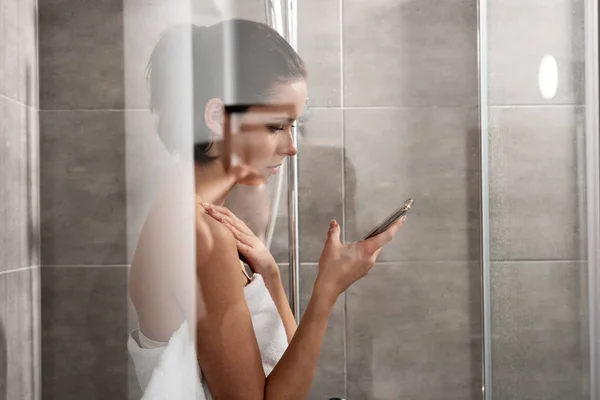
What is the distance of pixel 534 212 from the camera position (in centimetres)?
104

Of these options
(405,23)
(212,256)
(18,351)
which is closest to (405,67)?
(405,23)

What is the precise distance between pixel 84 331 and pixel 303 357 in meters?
0.32

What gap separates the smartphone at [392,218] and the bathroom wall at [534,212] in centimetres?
15

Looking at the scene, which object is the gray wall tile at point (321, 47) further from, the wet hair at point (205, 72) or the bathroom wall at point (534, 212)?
the bathroom wall at point (534, 212)

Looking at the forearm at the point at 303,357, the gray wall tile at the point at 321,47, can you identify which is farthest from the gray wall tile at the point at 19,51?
the forearm at the point at 303,357

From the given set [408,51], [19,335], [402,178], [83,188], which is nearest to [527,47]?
[408,51]

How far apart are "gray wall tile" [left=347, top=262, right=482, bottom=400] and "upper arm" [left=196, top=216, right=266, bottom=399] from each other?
7.7 inches

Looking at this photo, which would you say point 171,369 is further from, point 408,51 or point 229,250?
point 408,51

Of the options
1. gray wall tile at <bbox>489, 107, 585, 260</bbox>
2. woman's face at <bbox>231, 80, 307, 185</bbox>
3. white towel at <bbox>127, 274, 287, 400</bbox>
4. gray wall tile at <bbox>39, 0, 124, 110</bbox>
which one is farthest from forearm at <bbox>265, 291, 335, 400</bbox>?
→ gray wall tile at <bbox>39, 0, 124, 110</bbox>

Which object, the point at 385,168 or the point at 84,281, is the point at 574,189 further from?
the point at 84,281

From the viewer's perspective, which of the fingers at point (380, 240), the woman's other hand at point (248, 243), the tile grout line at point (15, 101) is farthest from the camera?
the fingers at point (380, 240)

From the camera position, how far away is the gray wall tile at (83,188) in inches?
33.4

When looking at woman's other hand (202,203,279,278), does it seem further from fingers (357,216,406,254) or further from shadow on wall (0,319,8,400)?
shadow on wall (0,319,8,400)

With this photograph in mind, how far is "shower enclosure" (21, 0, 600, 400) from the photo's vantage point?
0.95 metres
